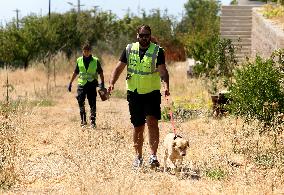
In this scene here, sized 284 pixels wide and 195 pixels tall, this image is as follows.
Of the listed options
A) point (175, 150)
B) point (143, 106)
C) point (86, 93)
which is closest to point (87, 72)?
point (86, 93)

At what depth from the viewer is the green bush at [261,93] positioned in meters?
8.26

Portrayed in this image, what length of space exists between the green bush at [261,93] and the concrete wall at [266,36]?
2464mm

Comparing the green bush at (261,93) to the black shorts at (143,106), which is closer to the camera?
the black shorts at (143,106)

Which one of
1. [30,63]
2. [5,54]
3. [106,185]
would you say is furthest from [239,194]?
[30,63]

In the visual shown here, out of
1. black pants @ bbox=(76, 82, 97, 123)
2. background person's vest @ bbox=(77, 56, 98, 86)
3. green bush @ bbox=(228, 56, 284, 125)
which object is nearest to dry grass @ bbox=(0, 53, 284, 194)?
green bush @ bbox=(228, 56, 284, 125)

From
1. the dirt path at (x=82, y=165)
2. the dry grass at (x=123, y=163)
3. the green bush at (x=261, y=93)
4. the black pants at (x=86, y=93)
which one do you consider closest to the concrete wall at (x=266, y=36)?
the green bush at (x=261, y=93)

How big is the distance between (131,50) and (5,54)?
14.8 meters

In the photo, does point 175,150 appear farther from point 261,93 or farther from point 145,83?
point 261,93

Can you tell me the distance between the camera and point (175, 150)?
6281 millimetres

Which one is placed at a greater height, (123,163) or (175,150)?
(175,150)

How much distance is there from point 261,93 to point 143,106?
2544 mm

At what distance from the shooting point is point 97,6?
37.4 meters

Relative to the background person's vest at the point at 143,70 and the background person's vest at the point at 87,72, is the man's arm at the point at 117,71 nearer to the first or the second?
the background person's vest at the point at 143,70

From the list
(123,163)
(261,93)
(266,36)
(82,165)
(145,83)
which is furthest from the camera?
(266,36)
